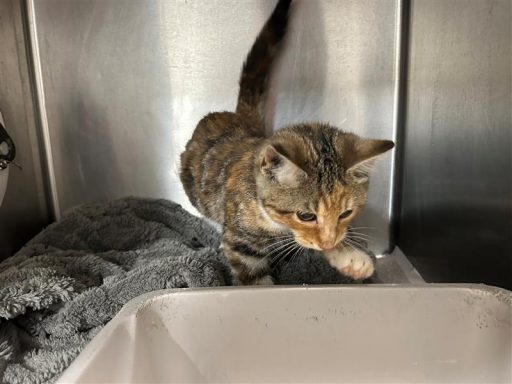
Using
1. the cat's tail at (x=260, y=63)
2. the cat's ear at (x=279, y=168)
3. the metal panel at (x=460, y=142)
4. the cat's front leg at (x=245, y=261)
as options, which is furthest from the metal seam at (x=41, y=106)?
the metal panel at (x=460, y=142)

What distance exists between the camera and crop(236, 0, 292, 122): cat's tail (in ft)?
4.98

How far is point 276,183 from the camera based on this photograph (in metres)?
1.16

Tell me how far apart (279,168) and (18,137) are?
90cm

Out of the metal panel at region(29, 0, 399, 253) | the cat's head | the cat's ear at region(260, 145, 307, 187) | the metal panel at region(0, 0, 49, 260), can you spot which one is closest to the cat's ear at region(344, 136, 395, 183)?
the cat's head

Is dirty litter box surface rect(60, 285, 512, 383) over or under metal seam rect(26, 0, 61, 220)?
under

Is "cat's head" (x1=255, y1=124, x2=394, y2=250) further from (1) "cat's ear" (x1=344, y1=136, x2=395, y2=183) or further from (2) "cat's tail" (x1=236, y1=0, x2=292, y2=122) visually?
(2) "cat's tail" (x1=236, y1=0, x2=292, y2=122)

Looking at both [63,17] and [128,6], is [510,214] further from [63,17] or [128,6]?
[63,17]

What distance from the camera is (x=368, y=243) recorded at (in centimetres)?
164

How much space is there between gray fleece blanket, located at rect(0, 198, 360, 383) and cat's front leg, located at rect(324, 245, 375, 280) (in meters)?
0.04

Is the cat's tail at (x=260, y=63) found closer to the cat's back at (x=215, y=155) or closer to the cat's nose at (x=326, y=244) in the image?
the cat's back at (x=215, y=155)

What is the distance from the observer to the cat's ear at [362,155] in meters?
1.09

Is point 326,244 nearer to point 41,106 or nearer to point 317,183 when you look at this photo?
point 317,183

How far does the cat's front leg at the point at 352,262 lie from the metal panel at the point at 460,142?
0.64 ft

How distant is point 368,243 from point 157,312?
0.92 meters
